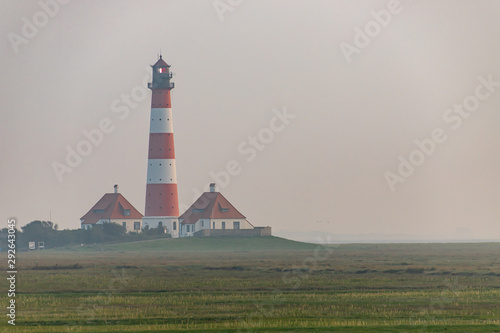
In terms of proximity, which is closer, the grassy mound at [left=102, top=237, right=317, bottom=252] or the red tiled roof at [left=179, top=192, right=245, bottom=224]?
the grassy mound at [left=102, top=237, right=317, bottom=252]

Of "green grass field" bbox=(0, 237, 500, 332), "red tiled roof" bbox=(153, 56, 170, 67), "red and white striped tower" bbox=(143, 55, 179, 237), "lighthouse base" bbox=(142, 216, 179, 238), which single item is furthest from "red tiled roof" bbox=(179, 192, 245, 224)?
"green grass field" bbox=(0, 237, 500, 332)

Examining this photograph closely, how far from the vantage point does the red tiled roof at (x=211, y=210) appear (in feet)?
473

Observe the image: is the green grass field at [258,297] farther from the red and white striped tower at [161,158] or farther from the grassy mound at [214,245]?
the red and white striped tower at [161,158]

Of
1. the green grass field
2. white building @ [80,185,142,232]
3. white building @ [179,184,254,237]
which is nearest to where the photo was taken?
the green grass field

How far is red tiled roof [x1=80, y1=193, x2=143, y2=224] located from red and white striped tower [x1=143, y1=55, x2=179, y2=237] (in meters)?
10.4

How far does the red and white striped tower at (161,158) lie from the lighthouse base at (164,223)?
0.94 ft

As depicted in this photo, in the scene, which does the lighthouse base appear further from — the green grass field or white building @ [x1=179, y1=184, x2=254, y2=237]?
the green grass field

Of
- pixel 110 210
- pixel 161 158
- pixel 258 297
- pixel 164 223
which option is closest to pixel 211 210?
pixel 164 223

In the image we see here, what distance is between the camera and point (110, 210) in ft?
487

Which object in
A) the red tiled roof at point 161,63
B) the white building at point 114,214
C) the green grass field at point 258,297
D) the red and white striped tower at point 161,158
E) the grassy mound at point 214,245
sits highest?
the red tiled roof at point 161,63

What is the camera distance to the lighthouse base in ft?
452

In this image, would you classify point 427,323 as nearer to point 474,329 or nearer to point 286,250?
point 474,329

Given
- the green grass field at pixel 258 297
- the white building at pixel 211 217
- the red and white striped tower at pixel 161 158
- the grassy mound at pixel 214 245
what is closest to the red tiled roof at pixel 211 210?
the white building at pixel 211 217

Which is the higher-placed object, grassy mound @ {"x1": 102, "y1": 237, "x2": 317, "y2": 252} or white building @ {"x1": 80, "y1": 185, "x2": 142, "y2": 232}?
white building @ {"x1": 80, "y1": 185, "x2": 142, "y2": 232}
